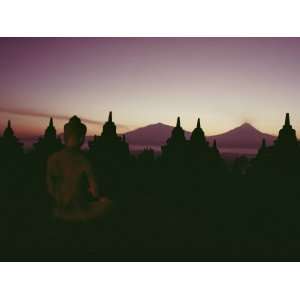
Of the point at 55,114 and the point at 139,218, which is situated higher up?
the point at 55,114

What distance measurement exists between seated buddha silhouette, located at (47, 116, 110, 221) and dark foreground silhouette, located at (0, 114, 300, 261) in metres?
0.01

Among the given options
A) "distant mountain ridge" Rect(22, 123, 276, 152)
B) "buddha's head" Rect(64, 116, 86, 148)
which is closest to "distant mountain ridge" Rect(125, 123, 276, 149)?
"distant mountain ridge" Rect(22, 123, 276, 152)

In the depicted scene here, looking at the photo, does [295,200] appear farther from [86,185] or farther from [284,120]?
[86,185]

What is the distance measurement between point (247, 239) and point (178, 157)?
4.15 ft

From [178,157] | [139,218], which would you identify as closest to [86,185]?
[139,218]

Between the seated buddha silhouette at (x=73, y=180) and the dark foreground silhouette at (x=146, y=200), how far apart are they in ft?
0.04

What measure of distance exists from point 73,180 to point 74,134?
0.51 metres

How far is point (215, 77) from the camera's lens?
5.42m

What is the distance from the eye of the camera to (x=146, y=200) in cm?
530

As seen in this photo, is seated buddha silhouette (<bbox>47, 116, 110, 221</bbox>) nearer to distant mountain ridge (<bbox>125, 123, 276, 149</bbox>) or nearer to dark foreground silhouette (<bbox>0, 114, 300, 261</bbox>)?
dark foreground silhouette (<bbox>0, 114, 300, 261</bbox>)

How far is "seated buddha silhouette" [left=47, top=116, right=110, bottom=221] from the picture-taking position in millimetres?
4820

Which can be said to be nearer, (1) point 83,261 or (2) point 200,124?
(1) point 83,261

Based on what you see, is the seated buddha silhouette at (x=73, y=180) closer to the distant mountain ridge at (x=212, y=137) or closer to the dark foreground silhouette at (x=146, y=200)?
the dark foreground silhouette at (x=146, y=200)

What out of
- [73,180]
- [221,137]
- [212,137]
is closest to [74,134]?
[73,180]
